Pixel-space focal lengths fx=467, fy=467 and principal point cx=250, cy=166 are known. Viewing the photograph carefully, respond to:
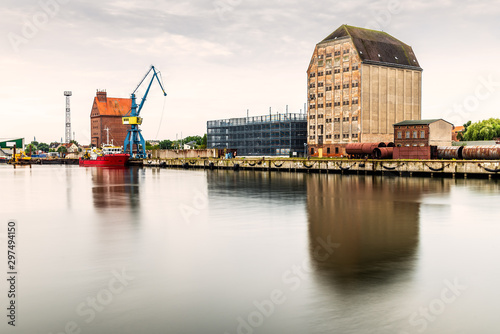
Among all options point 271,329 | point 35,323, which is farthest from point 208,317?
point 35,323

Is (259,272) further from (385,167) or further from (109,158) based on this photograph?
(109,158)

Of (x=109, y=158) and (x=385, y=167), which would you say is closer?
(x=385, y=167)

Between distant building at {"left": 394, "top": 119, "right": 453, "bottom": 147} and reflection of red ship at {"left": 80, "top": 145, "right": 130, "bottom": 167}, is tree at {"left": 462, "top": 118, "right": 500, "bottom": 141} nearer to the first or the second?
distant building at {"left": 394, "top": 119, "right": 453, "bottom": 147}

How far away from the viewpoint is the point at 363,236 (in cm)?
2253

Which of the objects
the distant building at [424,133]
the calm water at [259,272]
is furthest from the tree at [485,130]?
the calm water at [259,272]

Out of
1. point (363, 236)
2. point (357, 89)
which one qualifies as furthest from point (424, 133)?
point (363, 236)

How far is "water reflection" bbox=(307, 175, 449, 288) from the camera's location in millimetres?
15984

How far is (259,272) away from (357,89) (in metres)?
107

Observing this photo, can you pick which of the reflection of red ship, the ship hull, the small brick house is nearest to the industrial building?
the small brick house

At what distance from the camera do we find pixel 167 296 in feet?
44.0

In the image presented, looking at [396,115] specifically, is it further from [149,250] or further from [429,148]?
[149,250]

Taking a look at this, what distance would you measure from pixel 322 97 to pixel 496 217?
99154mm

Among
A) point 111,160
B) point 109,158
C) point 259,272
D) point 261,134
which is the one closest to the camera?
point 259,272

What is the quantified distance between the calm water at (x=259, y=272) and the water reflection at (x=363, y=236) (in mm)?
80
